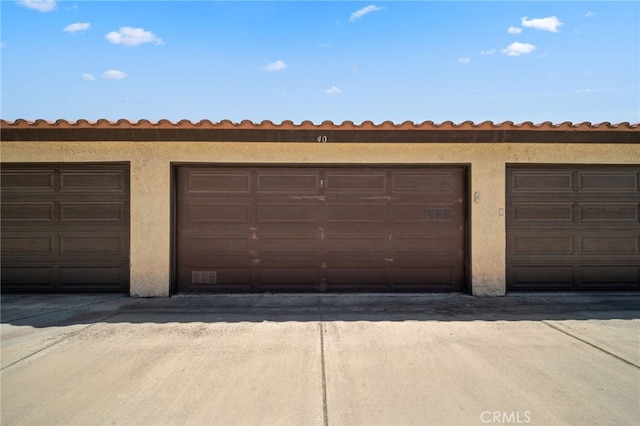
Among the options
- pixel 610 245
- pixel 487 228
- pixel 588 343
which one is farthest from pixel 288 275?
pixel 610 245

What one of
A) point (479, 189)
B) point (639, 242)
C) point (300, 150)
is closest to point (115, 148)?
point (300, 150)

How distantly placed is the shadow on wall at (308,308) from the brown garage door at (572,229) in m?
0.36

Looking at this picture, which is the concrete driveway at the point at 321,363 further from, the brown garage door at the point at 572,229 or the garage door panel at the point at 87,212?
the garage door panel at the point at 87,212

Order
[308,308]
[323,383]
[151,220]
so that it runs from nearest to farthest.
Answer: [323,383] < [308,308] < [151,220]

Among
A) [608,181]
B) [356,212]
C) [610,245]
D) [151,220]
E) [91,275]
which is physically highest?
[608,181]

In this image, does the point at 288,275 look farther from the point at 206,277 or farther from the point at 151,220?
the point at 151,220

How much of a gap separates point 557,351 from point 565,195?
3.49 meters

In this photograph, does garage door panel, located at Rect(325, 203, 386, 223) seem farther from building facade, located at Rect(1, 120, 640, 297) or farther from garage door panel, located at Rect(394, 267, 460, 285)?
garage door panel, located at Rect(394, 267, 460, 285)

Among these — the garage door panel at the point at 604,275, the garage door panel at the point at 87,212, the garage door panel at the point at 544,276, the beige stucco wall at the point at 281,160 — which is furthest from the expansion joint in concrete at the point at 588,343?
the garage door panel at the point at 87,212

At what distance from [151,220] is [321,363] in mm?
3931

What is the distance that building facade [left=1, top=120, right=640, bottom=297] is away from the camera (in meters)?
5.89

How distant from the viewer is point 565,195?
613 cm

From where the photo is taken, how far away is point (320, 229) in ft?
20.0

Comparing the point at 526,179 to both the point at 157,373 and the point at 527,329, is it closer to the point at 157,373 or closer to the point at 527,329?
the point at 527,329
